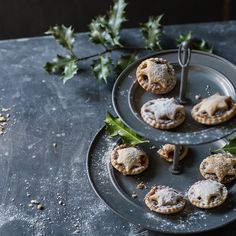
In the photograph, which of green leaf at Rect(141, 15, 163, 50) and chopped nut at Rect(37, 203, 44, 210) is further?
green leaf at Rect(141, 15, 163, 50)

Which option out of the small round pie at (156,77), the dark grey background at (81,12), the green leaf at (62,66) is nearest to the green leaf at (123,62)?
the green leaf at (62,66)

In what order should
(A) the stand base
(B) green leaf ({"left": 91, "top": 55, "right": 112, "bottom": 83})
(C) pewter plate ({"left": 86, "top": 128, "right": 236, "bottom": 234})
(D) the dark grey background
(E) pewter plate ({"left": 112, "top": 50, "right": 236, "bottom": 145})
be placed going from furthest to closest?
(D) the dark grey background, (B) green leaf ({"left": 91, "top": 55, "right": 112, "bottom": 83}), (A) the stand base, (C) pewter plate ({"left": 86, "top": 128, "right": 236, "bottom": 234}), (E) pewter plate ({"left": 112, "top": 50, "right": 236, "bottom": 145})

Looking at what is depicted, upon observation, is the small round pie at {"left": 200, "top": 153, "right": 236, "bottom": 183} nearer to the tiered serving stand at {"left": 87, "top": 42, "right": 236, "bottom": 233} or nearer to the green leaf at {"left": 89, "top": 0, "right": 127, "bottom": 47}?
the tiered serving stand at {"left": 87, "top": 42, "right": 236, "bottom": 233}

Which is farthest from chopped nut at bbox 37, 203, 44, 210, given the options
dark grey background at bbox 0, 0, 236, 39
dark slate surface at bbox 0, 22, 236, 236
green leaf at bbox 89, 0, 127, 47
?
dark grey background at bbox 0, 0, 236, 39

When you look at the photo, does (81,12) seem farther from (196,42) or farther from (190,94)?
(190,94)

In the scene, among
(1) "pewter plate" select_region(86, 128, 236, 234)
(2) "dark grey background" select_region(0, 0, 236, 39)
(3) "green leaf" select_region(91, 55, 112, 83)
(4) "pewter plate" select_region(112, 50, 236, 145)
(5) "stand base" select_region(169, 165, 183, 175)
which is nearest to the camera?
(4) "pewter plate" select_region(112, 50, 236, 145)

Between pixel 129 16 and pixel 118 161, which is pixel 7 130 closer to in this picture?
pixel 118 161
